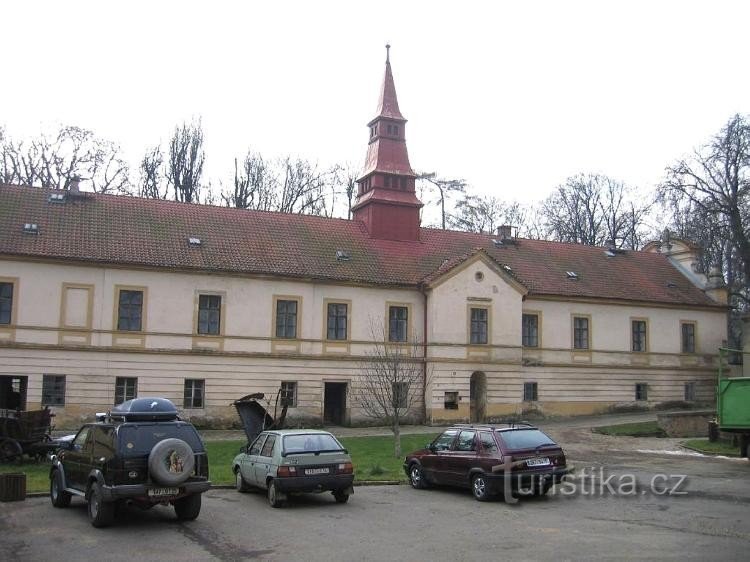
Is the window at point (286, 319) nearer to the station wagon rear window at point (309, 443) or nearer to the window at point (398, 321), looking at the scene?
the window at point (398, 321)

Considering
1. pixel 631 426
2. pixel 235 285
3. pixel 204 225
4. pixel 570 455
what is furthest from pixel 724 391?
pixel 204 225

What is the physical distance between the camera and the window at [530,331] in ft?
122

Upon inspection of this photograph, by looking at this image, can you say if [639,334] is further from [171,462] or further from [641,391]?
[171,462]

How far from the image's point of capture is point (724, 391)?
22.8 metres

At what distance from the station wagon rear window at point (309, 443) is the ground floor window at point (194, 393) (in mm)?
16566

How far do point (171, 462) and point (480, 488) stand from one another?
252 inches

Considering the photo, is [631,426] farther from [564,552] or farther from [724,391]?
[564,552]

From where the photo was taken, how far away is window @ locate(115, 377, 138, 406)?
30547 mm

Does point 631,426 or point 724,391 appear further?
point 631,426

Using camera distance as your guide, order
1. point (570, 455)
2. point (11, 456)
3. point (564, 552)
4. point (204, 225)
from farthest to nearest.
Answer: point (204, 225) → point (570, 455) → point (11, 456) → point (564, 552)

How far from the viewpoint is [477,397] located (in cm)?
3556

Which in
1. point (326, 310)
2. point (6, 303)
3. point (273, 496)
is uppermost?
point (326, 310)

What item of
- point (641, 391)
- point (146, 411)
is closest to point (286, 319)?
point (641, 391)

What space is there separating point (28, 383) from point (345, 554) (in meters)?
21.9
